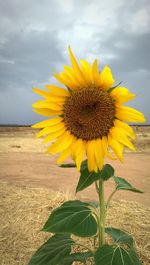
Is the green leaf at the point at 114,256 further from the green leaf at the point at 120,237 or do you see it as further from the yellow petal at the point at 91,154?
the yellow petal at the point at 91,154

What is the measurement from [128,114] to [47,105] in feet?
1.49

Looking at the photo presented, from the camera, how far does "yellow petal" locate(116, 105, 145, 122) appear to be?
1.83 meters

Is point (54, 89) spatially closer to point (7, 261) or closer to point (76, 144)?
point (76, 144)

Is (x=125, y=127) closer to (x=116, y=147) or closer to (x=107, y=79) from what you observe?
(x=116, y=147)

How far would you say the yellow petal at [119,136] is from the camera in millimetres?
1815

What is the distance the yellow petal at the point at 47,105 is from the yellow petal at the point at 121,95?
0.32m

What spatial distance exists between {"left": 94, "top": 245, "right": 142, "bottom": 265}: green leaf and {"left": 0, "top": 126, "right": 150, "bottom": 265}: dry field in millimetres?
1423

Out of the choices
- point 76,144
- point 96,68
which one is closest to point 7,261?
point 76,144

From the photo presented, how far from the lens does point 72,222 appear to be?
2.06m

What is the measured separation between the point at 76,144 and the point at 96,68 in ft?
1.41

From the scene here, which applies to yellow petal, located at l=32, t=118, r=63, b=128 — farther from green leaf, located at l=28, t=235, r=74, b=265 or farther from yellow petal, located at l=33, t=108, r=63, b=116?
green leaf, located at l=28, t=235, r=74, b=265

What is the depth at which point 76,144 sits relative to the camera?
197cm

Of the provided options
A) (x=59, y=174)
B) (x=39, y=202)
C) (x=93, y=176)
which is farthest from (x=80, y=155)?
(x=59, y=174)

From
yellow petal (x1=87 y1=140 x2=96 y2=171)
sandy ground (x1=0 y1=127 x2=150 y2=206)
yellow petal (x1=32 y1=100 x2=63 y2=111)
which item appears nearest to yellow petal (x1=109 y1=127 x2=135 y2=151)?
yellow petal (x1=87 y1=140 x2=96 y2=171)
